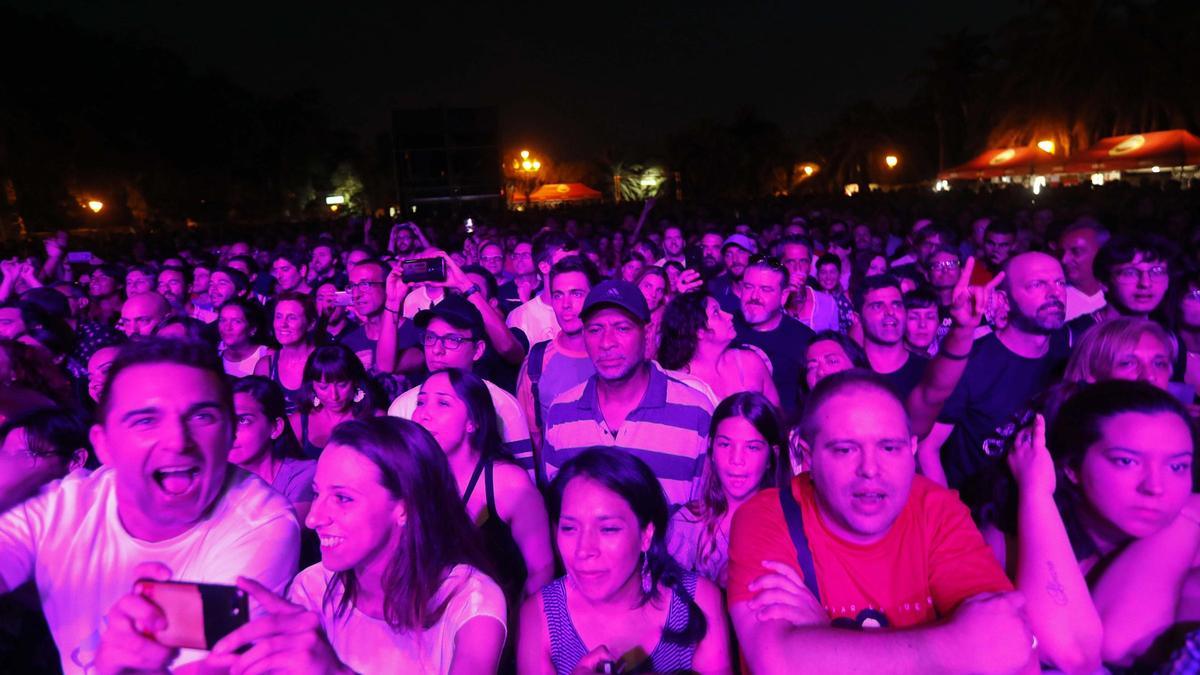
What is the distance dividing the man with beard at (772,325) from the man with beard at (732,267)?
50.0 inches

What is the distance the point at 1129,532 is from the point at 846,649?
89 cm

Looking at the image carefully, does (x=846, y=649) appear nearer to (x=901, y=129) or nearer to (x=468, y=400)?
(x=468, y=400)

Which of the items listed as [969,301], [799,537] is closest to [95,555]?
[799,537]

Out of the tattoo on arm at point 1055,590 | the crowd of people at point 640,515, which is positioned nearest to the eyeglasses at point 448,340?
the crowd of people at point 640,515

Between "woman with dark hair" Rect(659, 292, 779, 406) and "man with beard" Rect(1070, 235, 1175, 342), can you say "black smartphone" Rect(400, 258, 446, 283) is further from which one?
"man with beard" Rect(1070, 235, 1175, 342)

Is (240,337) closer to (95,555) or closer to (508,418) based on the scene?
(508,418)

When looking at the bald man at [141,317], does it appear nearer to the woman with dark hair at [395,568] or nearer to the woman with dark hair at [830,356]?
the woman with dark hair at [395,568]

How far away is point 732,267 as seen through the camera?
293 inches

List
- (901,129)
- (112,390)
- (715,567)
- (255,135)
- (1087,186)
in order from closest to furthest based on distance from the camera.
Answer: (112,390)
(715,567)
(1087,186)
(255,135)
(901,129)

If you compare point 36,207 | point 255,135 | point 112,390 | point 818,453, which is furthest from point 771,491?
point 255,135

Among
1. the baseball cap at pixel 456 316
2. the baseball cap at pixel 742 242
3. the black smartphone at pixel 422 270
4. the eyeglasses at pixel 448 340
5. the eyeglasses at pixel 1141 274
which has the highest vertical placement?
the baseball cap at pixel 742 242

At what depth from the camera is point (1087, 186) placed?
18.5 m

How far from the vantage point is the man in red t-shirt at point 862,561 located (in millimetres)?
1887

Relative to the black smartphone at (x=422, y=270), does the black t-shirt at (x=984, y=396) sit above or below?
below
